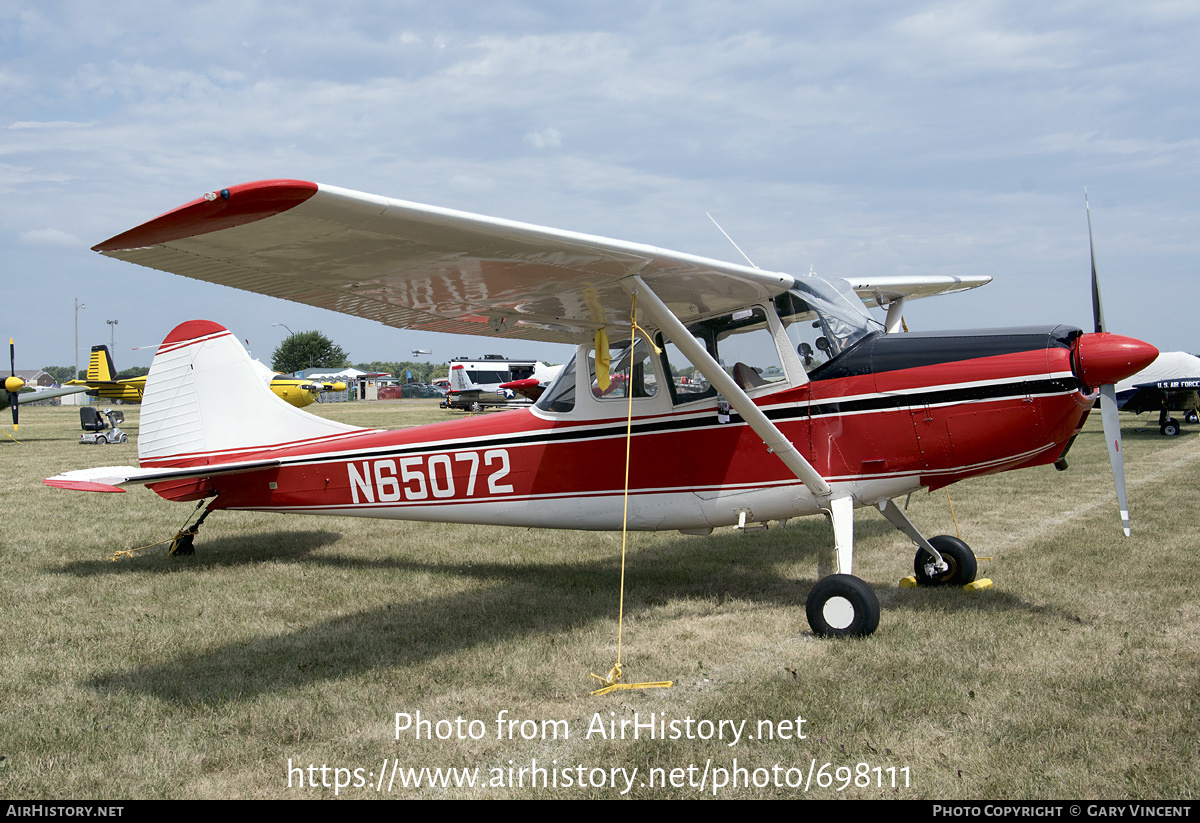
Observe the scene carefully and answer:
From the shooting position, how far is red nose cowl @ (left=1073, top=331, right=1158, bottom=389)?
4.58 meters

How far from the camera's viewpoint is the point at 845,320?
5.55 m

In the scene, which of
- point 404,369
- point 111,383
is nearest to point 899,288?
point 111,383

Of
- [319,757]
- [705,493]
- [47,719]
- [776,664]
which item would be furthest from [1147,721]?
[47,719]

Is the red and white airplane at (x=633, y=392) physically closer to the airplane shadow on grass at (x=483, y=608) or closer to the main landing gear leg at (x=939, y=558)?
the main landing gear leg at (x=939, y=558)

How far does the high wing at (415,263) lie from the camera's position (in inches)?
122

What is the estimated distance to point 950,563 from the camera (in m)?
6.19

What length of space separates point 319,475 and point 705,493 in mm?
3619

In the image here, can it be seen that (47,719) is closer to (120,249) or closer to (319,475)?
(120,249)

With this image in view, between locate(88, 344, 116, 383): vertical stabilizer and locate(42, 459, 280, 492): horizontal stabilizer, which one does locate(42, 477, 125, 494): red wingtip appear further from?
locate(88, 344, 116, 383): vertical stabilizer

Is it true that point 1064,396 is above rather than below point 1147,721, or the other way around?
above

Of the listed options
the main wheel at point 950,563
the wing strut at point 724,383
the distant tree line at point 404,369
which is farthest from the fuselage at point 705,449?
the distant tree line at point 404,369

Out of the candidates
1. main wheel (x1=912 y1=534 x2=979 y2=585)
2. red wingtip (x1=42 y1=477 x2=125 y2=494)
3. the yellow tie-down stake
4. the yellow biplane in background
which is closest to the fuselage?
red wingtip (x1=42 y1=477 x2=125 y2=494)

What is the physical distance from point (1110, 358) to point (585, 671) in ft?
11.8

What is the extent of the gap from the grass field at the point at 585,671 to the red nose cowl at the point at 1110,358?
5.27 feet
